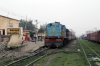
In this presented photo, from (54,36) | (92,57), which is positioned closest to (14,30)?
(54,36)

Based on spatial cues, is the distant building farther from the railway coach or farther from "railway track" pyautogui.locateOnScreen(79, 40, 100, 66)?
"railway track" pyautogui.locateOnScreen(79, 40, 100, 66)

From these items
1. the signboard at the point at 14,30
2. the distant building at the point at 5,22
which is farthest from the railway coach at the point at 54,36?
the distant building at the point at 5,22

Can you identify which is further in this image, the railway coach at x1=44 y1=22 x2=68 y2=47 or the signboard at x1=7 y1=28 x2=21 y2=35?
the signboard at x1=7 y1=28 x2=21 y2=35

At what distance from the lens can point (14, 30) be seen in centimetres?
3067

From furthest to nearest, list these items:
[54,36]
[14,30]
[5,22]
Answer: [5,22] → [14,30] → [54,36]

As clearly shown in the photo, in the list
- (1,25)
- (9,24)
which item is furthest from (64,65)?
(9,24)

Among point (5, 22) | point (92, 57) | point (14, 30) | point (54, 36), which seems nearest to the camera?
point (92, 57)

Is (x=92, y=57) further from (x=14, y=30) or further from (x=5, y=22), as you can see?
(x=5, y=22)

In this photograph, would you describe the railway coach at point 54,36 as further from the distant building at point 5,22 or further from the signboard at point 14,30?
the distant building at point 5,22

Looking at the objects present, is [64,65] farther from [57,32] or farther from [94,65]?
[57,32]

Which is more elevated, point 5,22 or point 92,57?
point 5,22

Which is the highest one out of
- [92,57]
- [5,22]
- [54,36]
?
[5,22]

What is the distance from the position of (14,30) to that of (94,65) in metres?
20.2

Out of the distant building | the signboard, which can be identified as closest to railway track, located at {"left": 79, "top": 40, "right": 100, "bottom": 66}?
the signboard
